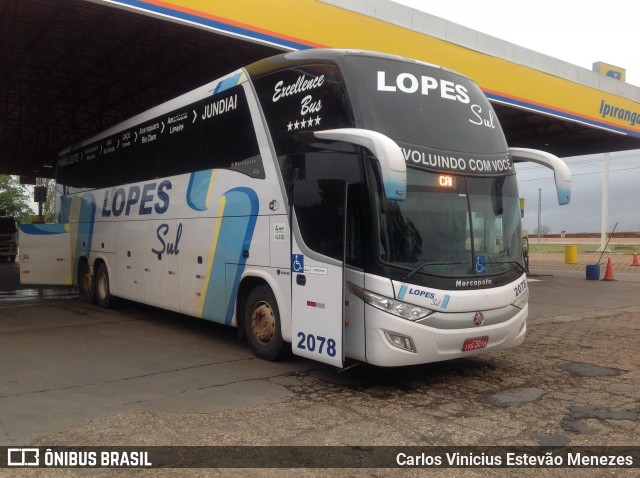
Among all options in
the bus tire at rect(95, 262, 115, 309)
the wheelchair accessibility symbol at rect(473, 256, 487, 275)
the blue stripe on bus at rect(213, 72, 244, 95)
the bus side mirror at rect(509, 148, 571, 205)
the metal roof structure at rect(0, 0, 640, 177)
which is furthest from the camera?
the metal roof structure at rect(0, 0, 640, 177)

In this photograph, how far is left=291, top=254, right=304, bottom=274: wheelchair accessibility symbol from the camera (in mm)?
6473

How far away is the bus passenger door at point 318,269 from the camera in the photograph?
19.5 feet

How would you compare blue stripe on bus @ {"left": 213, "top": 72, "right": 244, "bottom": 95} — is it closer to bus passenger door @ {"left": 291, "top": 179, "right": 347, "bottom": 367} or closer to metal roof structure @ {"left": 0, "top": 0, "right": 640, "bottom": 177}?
bus passenger door @ {"left": 291, "top": 179, "right": 347, "bottom": 367}

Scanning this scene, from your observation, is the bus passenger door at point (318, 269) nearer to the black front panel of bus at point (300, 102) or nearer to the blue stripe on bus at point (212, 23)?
the black front panel of bus at point (300, 102)

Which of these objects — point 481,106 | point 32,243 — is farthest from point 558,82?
point 32,243

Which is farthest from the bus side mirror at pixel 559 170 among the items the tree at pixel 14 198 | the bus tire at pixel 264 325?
the tree at pixel 14 198

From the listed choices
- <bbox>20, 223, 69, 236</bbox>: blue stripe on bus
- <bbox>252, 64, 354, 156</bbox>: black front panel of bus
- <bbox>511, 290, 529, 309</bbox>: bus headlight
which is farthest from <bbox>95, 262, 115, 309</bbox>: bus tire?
<bbox>511, 290, 529, 309</bbox>: bus headlight

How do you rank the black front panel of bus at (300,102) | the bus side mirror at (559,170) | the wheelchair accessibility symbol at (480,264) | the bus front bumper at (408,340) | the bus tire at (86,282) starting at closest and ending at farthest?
the bus front bumper at (408,340) < the wheelchair accessibility symbol at (480,264) < the black front panel of bus at (300,102) < the bus side mirror at (559,170) < the bus tire at (86,282)

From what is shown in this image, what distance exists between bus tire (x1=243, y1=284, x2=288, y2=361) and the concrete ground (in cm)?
18

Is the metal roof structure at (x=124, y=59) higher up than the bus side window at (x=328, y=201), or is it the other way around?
the metal roof structure at (x=124, y=59)

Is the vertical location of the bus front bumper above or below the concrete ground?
above

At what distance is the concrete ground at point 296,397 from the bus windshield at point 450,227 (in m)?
1.38

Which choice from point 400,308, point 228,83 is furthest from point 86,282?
point 400,308

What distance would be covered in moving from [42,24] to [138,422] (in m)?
12.4
